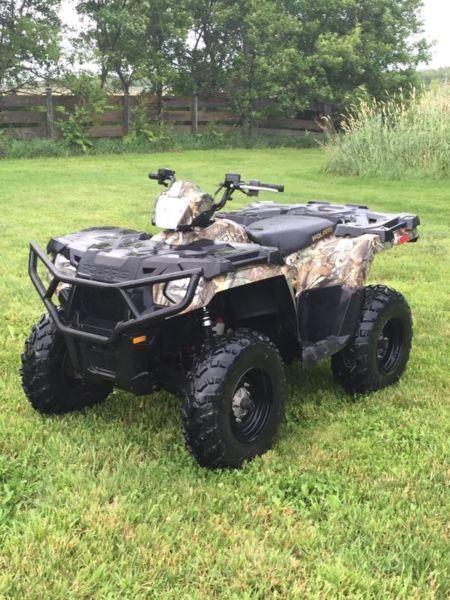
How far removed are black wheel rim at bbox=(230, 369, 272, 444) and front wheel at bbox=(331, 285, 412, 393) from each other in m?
0.68

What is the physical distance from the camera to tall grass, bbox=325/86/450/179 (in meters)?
11.8

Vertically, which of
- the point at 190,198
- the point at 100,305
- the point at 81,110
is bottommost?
the point at 100,305

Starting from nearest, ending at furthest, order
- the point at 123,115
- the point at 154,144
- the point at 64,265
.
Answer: the point at 64,265, the point at 154,144, the point at 123,115

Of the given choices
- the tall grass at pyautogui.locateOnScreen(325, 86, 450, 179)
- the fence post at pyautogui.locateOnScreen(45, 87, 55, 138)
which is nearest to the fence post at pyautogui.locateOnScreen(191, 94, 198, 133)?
the fence post at pyautogui.locateOnScreen(45, 87, 55, 138)

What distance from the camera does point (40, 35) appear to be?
16.3m

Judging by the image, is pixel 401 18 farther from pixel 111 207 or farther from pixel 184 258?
pixel 184 258

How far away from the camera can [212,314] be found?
2.91 m

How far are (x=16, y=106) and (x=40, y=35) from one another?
1836mm

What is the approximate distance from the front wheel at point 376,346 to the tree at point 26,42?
1504 cm

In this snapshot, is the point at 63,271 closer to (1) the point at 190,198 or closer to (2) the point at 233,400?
(1) the point at 190,198

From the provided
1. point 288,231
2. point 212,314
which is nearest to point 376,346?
point 288,231

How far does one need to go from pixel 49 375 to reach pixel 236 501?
1071 millimetres

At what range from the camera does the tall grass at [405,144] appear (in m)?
11.8

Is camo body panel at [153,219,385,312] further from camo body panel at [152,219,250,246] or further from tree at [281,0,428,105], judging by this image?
tree at [281,0,428,105]
